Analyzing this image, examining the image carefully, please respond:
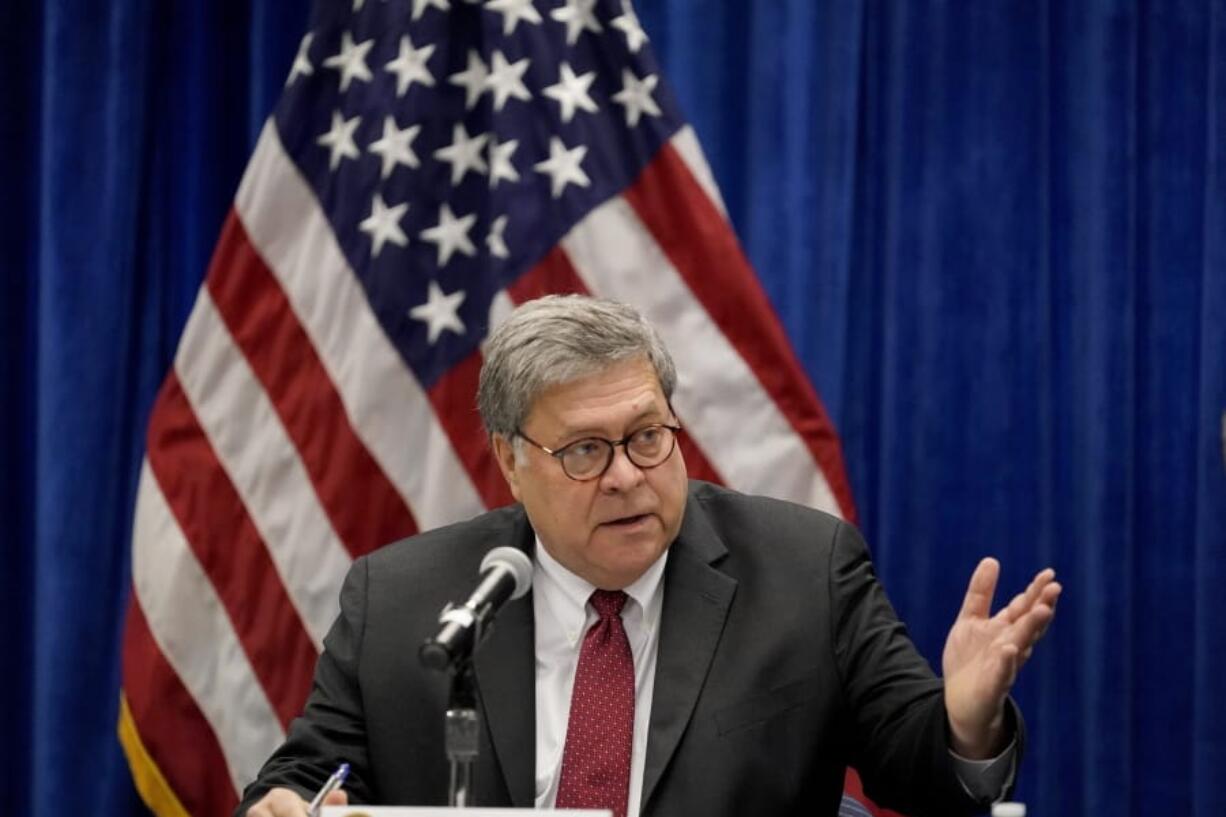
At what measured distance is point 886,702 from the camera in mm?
2641

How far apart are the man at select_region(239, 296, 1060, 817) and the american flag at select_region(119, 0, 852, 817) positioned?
2.97 ft

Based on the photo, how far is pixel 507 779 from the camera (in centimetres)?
261

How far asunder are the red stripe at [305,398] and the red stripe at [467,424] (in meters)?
0.20

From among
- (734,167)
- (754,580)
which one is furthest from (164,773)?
(734,167)

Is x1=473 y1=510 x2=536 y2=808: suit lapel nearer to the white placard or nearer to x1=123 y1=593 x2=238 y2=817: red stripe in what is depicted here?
the white placard

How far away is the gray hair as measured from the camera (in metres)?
2.68

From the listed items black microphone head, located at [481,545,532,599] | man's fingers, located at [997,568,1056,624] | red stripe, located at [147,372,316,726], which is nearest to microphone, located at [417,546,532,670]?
black microphone head, located at [481,545,532,599]

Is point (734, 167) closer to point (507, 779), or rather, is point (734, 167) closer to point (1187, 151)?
point (1187, 151)

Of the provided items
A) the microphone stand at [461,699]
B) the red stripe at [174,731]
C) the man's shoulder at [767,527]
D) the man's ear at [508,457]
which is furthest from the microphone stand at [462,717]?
the red stripe at [174,731]

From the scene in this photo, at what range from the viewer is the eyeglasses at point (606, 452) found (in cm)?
268

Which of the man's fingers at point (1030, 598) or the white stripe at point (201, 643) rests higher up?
the man's fingers at point (1030, 598)

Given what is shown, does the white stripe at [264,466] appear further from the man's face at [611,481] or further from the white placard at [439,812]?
the white placard at [439,812]

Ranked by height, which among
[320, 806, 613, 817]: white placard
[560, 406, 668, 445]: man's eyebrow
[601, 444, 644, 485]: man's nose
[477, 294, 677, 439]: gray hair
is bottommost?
[320, 806, 613, 817]: white placard

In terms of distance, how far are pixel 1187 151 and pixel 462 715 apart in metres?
2.60
